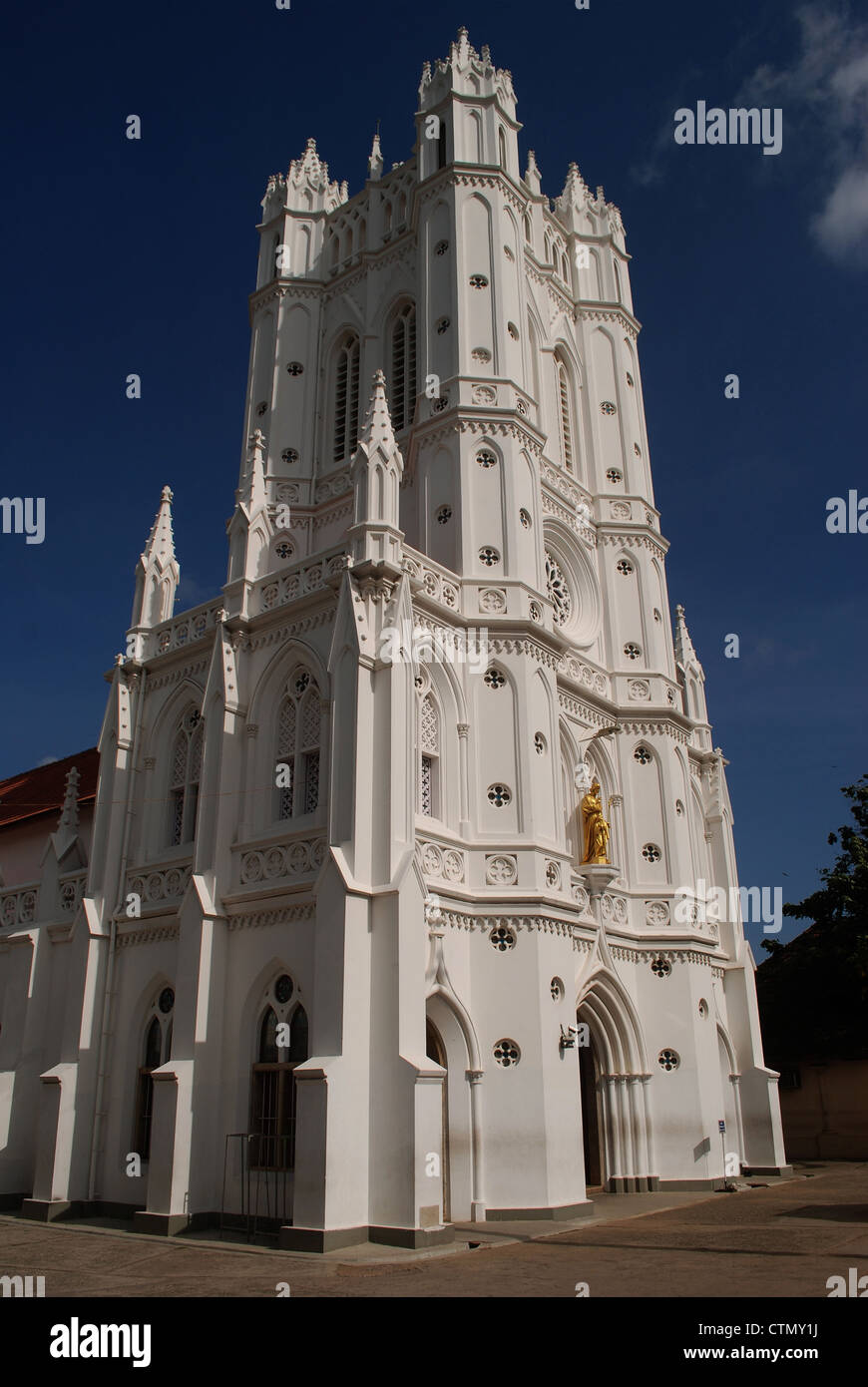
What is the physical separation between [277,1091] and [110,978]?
566cm

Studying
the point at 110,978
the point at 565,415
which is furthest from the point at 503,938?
the point at 565,415

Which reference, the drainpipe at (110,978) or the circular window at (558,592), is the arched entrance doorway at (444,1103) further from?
the circular window at (558,592)

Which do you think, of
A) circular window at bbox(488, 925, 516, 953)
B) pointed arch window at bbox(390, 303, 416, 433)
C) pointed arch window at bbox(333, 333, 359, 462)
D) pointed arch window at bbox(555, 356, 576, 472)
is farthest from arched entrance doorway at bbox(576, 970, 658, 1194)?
pointed arch window at bbox(333, 333, 359, 462)

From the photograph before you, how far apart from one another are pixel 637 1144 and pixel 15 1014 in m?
14.6

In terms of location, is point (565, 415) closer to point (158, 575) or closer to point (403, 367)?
point (403, 367)

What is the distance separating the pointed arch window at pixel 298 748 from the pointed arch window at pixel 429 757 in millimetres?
2127

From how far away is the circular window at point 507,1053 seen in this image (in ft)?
65.0

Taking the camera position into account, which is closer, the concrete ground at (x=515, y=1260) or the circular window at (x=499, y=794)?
the concrete ground at (x=515, y=1260)

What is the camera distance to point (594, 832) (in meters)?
24.9

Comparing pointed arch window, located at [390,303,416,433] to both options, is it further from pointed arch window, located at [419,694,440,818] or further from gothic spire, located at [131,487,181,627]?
pointed arch window, located at [419,694,440,818]

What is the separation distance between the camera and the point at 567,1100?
796 inches

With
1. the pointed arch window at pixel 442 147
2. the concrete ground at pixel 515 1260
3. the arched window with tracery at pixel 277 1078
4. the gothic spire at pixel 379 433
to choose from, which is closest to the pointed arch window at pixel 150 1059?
the concrete ground at pixel 515 1260
